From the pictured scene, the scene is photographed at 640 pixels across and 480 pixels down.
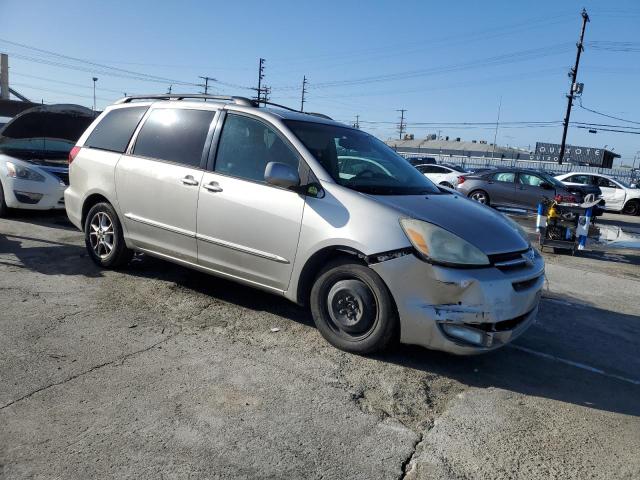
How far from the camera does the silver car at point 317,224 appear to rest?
3570 mm

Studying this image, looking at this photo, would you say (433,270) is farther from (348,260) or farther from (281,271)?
(281,271)

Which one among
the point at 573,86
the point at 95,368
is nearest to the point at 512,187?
the point at 95,368

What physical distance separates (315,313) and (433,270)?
1030 millimetres

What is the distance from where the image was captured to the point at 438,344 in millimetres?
3572

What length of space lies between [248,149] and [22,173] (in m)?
5.19

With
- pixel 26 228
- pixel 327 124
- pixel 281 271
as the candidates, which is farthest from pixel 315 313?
pixel 26 228

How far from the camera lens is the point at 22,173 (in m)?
7.95

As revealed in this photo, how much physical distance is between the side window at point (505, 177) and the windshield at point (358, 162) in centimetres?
1272

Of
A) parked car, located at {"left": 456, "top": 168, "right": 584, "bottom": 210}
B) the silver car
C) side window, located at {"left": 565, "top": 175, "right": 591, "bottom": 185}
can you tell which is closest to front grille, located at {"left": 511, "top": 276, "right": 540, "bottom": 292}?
the silver car

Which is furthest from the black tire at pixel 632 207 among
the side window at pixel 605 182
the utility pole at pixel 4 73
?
the utility pole at pixel 4 73

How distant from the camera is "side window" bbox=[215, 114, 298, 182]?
4.36 metres

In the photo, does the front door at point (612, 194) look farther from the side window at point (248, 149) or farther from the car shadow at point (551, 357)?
the side window at point (248, 149)

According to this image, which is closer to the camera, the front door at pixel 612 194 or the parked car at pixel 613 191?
the parked car at pixel 613 191

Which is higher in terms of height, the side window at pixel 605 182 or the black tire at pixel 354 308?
the side window at pixel 605 182
